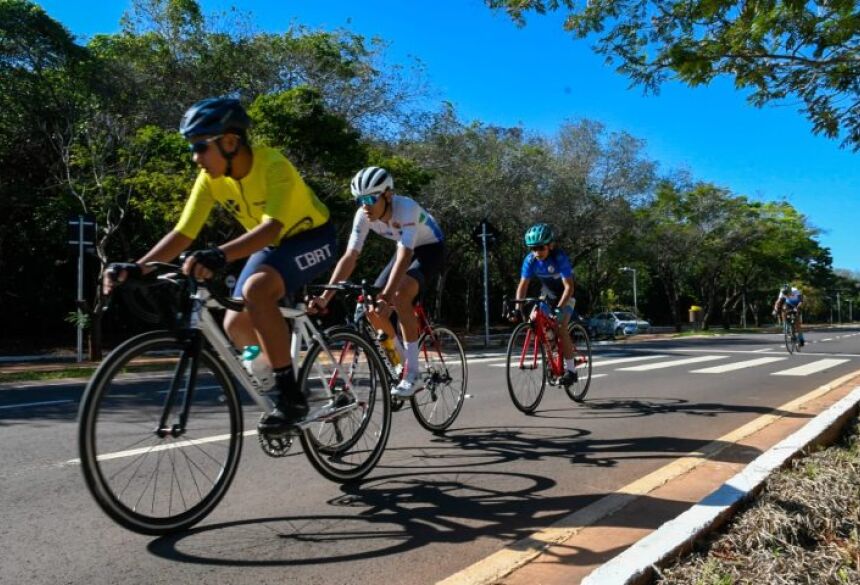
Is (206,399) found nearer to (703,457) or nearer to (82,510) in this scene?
(82,510)

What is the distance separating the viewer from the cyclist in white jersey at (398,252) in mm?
4645

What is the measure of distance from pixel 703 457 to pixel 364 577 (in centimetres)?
296

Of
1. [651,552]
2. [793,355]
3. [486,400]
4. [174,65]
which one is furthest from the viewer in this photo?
[174,65]

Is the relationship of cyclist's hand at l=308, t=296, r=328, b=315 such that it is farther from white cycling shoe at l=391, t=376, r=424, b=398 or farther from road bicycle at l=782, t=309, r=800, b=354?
road bicycle at l=782, t=309, r=800, b=354

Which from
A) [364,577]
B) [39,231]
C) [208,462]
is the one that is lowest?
[364,577]

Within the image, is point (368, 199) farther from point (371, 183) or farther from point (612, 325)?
point (612, 325)

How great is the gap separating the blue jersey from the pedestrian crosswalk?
511 cm

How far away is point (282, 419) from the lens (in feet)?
10.9

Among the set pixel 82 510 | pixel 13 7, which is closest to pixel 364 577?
pixel 82 510

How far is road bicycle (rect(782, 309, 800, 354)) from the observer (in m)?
16.6

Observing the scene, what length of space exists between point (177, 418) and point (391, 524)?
1174mm

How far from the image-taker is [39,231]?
881 inches

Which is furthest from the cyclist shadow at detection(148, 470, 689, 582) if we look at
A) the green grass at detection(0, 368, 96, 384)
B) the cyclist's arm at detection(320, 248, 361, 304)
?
the green grass at detection(0, 368, 96, 384)

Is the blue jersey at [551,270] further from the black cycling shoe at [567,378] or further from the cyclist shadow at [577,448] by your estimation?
the cyclist shadow at [577,448]
